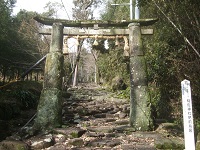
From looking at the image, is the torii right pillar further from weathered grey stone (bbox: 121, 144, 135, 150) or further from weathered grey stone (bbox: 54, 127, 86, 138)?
weathered grey stone (bbox: 54, 127, 86, 138)

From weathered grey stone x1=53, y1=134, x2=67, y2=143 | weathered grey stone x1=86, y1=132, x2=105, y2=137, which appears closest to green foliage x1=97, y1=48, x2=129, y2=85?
weathered grey stone x1=86, y1=132, x2=105, y2=137

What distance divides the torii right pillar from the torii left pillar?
214 centimetres

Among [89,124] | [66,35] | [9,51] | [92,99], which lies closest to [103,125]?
[89,124]

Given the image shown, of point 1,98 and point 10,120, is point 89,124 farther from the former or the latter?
point 1,98

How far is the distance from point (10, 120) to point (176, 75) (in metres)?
5.86

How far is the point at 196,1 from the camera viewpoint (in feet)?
20.9

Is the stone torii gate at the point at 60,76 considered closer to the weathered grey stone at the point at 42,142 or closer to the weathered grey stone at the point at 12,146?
the weathered grey stone at the point at 42,142

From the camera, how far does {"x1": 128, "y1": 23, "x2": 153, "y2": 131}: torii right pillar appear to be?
6484 millimetres

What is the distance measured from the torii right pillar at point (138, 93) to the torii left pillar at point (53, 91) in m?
2.14

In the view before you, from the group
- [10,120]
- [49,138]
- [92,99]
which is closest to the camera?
[49,138]

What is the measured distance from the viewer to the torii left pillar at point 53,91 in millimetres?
6418

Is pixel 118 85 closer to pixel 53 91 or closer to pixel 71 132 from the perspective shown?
pixel 53 91

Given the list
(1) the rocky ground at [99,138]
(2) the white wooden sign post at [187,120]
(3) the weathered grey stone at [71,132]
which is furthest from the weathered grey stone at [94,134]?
(2) the white wooden sign post at [187,120]

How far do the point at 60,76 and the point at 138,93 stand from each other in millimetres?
2361
